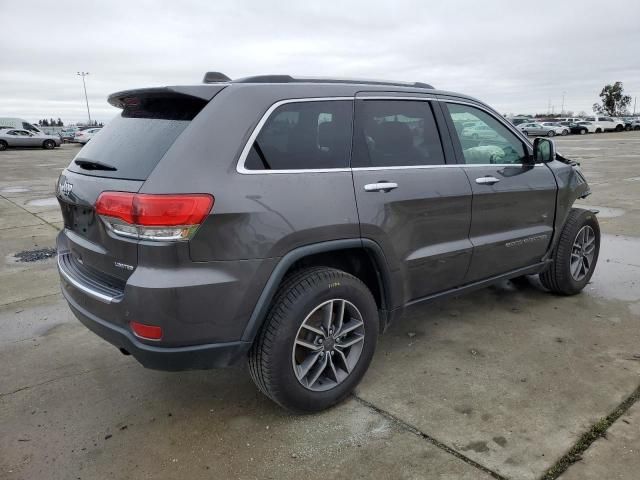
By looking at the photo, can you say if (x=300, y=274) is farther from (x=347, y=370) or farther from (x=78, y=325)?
(x=78, y=325)

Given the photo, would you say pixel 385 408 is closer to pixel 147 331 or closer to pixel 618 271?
pixel 147 331

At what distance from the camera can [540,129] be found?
4594 cm

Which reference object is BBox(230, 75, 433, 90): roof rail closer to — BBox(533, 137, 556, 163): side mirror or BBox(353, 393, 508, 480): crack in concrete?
BBox(533, 137, 556, 163): side mirror

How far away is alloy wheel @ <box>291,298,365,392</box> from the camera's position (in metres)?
2.86

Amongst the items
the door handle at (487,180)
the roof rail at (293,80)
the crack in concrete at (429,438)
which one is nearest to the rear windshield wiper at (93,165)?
the roof rail at (293,80)

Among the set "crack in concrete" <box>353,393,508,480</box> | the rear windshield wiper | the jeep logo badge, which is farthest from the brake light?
"crack in concrete" <box>353,393,508,480</box>

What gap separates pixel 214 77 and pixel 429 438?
2325 millimetres

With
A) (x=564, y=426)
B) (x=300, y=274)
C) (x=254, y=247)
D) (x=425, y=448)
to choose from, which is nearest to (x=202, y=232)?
(x=254, y=247)

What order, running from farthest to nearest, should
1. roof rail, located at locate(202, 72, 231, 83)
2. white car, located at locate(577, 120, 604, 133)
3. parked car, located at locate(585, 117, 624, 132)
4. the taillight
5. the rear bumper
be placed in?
1. parked car, located at locate(585, 117, 624, 132)
2. white car, located at locate(577, 120, 604, 133)
3. roof rail, located at locate(202, 72, 231, 83)
4. the rear bumper
5. the taillight

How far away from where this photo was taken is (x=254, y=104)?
2672mm

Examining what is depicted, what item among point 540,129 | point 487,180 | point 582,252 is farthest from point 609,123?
point 487,180

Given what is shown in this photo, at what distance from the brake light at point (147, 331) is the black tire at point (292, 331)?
513 mm

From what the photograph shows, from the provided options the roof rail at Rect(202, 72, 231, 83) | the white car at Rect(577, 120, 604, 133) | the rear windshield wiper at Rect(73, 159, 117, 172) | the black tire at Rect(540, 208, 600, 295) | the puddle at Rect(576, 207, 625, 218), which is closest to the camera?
the rear windshield wiper at Rect(73, 159, 117, 172)

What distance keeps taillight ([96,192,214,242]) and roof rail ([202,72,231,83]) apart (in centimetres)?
94
